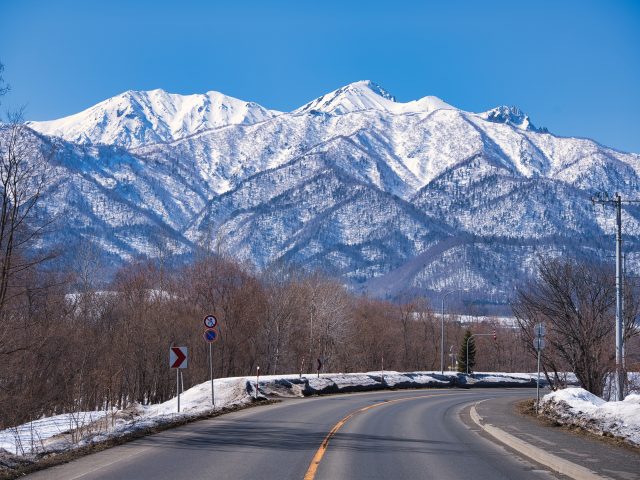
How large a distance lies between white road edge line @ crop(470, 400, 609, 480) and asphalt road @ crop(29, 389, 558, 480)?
1.02 ft

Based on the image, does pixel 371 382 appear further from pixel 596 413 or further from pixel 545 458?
pixel 545 458

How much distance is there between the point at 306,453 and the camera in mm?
13914

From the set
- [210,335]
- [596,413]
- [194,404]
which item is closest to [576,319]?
[596,413]

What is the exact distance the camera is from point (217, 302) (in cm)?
6350

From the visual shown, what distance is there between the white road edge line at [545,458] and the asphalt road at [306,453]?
0.31 meters

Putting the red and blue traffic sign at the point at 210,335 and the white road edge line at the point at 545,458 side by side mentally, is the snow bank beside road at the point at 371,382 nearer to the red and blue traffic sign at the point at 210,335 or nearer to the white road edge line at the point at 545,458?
the red and blue traffic sign at the point at 210,335

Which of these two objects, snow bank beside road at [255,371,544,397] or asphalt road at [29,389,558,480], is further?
snow bank beside road at [255,371,544,397]

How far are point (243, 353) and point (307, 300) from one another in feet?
40.7

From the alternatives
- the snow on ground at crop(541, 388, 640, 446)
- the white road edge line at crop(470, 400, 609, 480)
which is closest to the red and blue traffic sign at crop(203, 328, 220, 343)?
the white road edge line at crop(470, 400, 609, 480)

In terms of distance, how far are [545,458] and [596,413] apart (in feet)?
15.5

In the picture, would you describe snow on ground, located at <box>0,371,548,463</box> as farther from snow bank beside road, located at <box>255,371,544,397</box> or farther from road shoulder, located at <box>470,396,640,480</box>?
road shoulder, located at <box>470,396,640,480</box>

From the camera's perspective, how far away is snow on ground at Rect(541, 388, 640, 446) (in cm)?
1522

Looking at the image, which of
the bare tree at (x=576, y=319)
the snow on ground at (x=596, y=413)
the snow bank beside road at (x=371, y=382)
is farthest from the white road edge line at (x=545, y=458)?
the snow bank beside road at (x=371, y=382)

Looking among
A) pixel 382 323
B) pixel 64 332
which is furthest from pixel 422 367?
pixel 64 332
